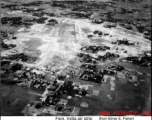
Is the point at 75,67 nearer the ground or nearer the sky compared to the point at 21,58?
nearer the ground

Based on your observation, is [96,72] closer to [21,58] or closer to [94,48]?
[94,48]

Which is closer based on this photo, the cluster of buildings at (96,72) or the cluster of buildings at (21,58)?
the cluster of buildings at (96,72)

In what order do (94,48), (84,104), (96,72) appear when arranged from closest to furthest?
(84,104), (96,72), (94,48)

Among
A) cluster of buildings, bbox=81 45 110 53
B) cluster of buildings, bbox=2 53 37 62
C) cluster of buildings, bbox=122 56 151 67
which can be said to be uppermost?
cluster of buildings, bbox=81 45 110 53

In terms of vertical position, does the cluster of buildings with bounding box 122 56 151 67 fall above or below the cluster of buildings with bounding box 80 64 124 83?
above

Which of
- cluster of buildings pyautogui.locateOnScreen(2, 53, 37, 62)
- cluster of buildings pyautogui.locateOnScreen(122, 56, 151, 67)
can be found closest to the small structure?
cluster of buildings pyautogui.locateOnScreen(2, 53, 37, 62)

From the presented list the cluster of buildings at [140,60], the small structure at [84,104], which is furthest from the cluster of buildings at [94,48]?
the small structure at [84,104]

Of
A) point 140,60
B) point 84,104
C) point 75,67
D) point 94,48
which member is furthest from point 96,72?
point 140,60

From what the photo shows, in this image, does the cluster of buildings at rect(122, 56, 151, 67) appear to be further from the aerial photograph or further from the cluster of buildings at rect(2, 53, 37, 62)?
the cluster of buildings at rect(2, 53, 37, 62)

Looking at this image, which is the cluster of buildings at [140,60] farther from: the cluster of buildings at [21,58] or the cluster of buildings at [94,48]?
the cluster of buildings at [21,58]
